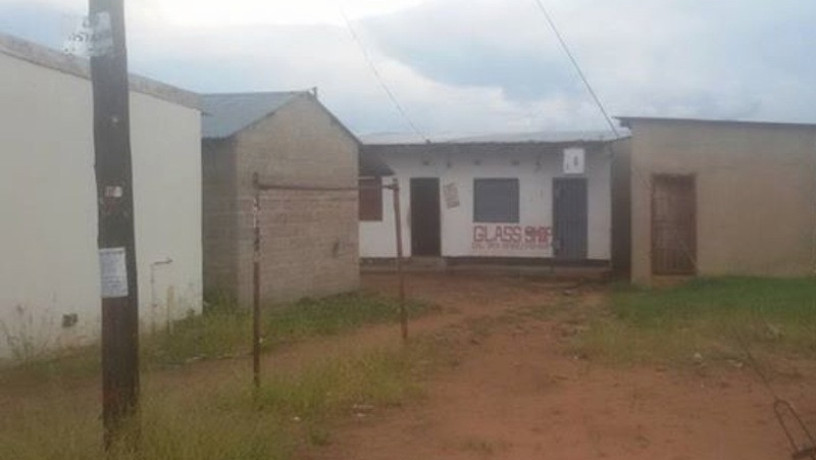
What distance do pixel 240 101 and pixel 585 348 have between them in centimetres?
835

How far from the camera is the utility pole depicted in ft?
21.2

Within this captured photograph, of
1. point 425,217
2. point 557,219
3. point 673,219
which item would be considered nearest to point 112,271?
point 673,219

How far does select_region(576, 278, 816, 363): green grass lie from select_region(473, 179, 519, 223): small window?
5355 millimetres

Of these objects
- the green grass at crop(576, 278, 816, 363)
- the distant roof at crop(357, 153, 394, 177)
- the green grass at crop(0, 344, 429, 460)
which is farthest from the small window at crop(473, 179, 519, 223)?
the green grass at crop(0, 344, 429, 460)

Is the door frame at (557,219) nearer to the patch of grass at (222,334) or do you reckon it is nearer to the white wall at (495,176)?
the white wall at (495,176)

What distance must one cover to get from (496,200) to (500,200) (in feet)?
0.29

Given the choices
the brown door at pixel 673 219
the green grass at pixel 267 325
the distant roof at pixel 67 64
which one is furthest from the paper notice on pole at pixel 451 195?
the distant roof at pixel 67 64

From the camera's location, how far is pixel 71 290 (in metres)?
12.3

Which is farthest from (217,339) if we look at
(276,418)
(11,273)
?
(276,418)

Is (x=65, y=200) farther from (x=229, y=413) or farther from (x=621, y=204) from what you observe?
(x=621, y=204)

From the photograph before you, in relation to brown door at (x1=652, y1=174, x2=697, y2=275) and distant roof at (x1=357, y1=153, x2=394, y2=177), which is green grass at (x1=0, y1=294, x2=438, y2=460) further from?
brown door at (x1=652, y1=174, x2=697, y2=275)

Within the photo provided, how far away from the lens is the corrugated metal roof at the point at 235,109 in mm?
16422

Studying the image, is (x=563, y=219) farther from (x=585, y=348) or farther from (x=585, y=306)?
(x=585, y=348)

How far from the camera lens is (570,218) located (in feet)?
79.7
